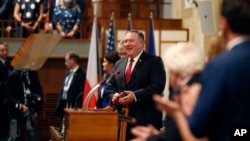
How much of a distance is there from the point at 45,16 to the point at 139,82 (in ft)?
23.6

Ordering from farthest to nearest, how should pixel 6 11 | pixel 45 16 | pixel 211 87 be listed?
1. pixel 6 11
2. pixel 45 16
3. pixel 211 87

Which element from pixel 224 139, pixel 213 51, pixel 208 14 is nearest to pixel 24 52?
pixel 208 14

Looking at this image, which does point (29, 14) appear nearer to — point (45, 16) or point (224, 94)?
point (45, 16)

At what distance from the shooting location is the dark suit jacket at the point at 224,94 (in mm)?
3117

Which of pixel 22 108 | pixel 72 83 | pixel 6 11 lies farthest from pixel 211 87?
pixel 6 11

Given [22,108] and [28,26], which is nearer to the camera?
[22,108]

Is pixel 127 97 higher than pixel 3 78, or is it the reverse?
pixel 127 97

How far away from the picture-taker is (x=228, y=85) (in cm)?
312

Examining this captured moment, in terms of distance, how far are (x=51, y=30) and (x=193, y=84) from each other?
10.1 meters

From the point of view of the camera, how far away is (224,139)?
3.29m

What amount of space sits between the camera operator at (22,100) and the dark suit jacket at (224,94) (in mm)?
7514

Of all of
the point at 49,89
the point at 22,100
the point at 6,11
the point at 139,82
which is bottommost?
the point at 49,89

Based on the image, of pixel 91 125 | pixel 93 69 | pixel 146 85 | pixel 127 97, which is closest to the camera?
pixel 127 97

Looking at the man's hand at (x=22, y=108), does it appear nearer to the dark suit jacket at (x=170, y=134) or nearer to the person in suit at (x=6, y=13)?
the person in suit at (x=6, y=13)
